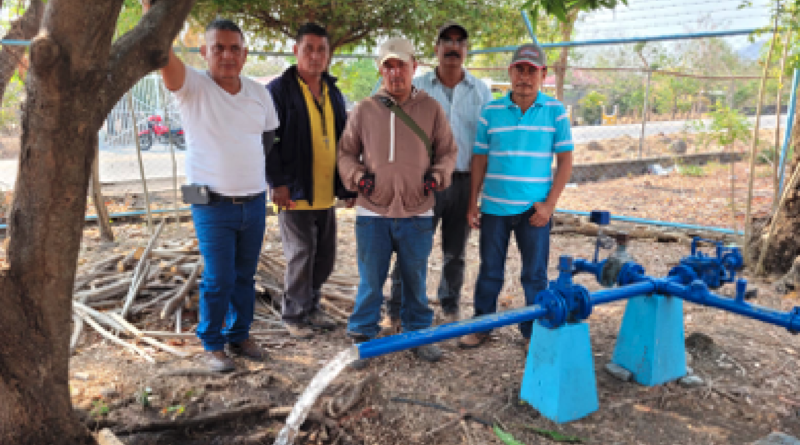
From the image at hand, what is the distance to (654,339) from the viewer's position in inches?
116

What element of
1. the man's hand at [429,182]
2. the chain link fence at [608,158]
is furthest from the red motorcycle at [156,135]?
the man's hand at [429,182]

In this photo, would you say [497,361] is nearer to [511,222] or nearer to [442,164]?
[511,222]

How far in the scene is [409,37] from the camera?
14.9 ft

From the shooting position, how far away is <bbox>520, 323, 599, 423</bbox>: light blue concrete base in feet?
8.54

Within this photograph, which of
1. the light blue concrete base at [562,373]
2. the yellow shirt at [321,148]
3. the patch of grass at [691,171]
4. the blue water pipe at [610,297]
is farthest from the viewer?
the patch of grass at [691,171]

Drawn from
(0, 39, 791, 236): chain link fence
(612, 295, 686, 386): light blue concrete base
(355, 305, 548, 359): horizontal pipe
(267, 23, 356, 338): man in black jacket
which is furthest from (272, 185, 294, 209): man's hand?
(0, 39, 791, 236): chain link fence

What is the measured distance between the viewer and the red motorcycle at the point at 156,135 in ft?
31.0

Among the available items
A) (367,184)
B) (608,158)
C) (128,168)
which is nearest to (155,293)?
(367,184)

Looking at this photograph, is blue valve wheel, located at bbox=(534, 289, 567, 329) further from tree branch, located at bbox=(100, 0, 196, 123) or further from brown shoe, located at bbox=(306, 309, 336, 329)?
tree branch, located at bbox=(100, 0, 196, 123)

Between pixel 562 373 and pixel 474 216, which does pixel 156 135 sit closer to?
pixel 474 216

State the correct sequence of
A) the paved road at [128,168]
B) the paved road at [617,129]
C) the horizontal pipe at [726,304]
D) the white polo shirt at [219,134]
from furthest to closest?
1. the paved road at [617,129]
2. the paved road at [128,168]
3. the white polo shirt at [219,134]
4. the horizontal pipe at [726,304]

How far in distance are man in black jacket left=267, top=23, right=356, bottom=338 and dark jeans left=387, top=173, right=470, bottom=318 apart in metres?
0.57

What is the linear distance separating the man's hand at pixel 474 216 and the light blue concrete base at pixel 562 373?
0.94m

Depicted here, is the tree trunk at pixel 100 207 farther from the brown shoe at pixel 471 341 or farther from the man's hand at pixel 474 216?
the brown shoe at pixel 471 341
